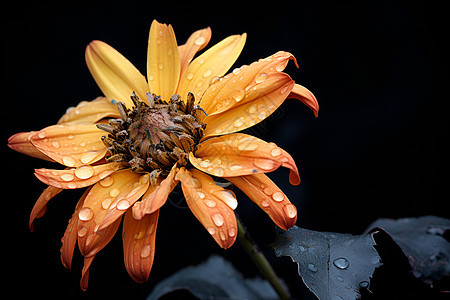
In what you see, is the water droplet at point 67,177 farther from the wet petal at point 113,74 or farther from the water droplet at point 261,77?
the water droplet at point 261,77


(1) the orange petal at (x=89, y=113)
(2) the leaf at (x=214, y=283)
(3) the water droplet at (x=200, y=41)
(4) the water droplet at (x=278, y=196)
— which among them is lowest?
(2) the leaf at (x=214, y=283)

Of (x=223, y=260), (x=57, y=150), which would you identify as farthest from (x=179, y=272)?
(x=57, y=150)

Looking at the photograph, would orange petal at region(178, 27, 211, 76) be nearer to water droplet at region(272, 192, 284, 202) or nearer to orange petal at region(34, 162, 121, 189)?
orange petal at region(34, 162, 121, 189)

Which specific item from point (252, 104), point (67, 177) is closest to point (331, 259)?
point (252, 104)

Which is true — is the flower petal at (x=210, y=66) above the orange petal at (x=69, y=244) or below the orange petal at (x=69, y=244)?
above

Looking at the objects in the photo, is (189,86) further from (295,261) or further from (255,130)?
(295,261)

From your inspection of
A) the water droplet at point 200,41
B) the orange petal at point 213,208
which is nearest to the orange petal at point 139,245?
the orange petal at point 213,208

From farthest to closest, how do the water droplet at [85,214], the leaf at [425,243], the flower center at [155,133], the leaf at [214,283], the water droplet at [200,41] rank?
the leaf at [214,283] → the water droplet at [200,41] → the leaf at [425,243] → the flower center at [155,133] → the water droplet at [85,214]

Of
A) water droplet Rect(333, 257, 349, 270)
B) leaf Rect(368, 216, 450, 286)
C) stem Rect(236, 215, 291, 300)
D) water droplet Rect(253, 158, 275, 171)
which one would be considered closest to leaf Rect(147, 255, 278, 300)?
stem Rect(236, 215, 291, 300)
